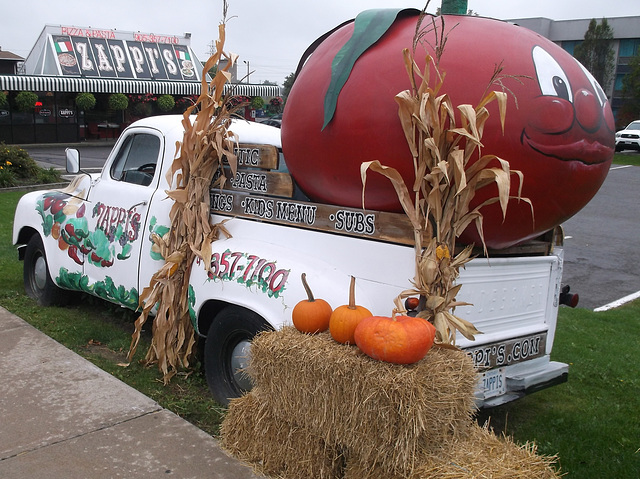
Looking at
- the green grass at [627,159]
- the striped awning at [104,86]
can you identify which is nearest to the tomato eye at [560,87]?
the striped awning at [104,86]

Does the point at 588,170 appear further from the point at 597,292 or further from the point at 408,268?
the point at 597,292

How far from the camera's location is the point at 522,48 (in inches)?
141

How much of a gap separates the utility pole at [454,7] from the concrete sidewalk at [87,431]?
9.64 ft

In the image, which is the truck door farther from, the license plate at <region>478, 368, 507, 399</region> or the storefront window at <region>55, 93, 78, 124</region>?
the storefront window at <region>55, 93, 78, 124</region>

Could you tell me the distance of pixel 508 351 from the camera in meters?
3.97

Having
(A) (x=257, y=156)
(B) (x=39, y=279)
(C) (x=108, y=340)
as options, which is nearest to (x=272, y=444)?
(A) (x=257, y=156)

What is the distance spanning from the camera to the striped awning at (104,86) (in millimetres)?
30844

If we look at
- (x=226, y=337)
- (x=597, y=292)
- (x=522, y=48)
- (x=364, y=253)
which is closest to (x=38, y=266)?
(x=226, y=337)

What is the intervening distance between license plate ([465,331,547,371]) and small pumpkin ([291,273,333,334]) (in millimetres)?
876

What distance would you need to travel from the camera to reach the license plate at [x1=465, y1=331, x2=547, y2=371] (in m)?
3.79

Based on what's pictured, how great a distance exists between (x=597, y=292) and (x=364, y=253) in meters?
6.14

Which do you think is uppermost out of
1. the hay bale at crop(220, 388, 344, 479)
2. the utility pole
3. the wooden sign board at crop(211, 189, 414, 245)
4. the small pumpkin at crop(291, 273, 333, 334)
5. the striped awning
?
the striped awning

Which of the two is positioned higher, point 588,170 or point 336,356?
point 588,170

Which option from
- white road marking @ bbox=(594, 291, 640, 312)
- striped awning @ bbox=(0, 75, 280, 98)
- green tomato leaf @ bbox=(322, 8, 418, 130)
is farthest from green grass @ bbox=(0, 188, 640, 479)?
striped awning @ bbox=(0, 75, 280, 98)
